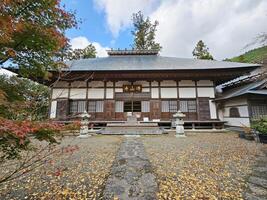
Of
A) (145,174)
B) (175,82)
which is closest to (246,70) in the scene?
(175,82)

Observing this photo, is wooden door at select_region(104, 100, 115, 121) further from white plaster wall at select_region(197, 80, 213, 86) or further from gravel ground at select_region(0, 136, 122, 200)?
gravel ground at select_region(0, 136, 122, 200)

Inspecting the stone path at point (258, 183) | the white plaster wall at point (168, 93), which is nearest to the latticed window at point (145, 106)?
the white plaster wall at point (168, 93)

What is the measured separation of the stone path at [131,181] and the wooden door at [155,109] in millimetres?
7746

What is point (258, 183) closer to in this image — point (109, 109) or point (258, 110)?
point (258, 110)

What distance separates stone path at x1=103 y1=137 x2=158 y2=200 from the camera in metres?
2.38

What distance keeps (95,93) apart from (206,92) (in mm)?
8513

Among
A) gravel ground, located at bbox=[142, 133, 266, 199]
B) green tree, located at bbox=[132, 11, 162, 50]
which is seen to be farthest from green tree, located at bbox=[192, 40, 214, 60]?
gravel ground, located at bbox=[142, 133, 266, 199]

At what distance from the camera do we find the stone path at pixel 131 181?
238 centimetres

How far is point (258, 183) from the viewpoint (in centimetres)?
283

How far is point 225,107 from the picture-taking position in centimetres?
1200

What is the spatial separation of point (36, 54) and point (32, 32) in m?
0.38

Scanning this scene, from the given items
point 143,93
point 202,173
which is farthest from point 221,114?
point 202,173

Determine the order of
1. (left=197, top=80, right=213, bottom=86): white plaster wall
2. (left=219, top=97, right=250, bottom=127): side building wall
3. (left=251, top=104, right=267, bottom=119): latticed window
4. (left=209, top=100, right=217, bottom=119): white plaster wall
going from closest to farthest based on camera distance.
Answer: (left=251, top=104, right=267, bottom=119): latticed window, (left=219, top=97, right=250, bottom=127): side building wall, (left=209, top=100, right=217, bottom=119): white plaster wall, (left=197, top=80, right=213, bottom=86): white plaster wall

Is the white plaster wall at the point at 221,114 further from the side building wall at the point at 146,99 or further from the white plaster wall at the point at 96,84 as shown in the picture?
the white plaster wall at the point at 96,84
